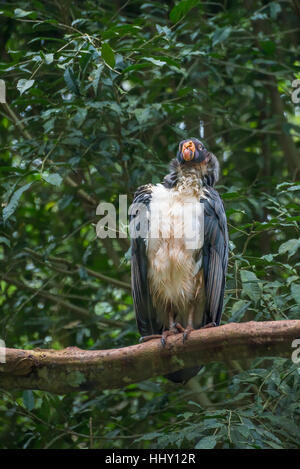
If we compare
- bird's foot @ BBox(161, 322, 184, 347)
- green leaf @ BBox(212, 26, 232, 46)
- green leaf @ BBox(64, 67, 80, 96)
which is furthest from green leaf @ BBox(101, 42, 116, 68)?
bird's foot @ BBox(161, 322, 184, 347)

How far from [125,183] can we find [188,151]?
0.98m

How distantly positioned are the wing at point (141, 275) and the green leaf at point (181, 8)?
137 cm

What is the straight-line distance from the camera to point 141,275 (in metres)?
4.61

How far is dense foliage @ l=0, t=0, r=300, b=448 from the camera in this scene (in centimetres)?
435

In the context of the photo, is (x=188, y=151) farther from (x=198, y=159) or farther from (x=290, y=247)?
(x=290, y=247)

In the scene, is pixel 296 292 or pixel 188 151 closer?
pixel 296 292

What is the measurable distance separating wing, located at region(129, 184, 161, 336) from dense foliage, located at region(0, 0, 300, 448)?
632mm

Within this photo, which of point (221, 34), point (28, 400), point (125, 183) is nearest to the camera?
point (28, 400)

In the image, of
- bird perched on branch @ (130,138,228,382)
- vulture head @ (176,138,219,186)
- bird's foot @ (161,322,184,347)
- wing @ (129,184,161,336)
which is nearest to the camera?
bird's foot @ (161,322,184,347)

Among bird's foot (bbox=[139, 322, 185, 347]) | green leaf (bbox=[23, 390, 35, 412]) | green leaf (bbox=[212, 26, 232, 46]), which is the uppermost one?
green leaf (bbox=[212, 26, 232, 46])

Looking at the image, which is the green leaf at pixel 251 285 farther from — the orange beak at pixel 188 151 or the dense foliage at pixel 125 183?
the orange beak at pixel 188 151

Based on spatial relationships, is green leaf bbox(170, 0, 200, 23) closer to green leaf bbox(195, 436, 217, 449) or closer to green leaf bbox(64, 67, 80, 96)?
green leaf bbox(64, 67, 80, 96)

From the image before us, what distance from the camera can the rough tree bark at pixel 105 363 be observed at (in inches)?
140

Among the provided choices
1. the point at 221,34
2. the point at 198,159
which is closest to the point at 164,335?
the point at 198,159
